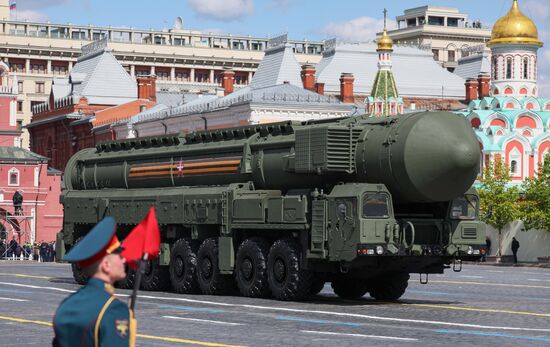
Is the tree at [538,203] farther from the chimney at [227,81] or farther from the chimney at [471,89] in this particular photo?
the chimney at [471,89]

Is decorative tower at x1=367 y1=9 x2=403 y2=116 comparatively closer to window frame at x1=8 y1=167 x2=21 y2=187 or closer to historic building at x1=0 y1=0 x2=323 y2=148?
window frame at x1=8 y1=167 x2=21 y2=187

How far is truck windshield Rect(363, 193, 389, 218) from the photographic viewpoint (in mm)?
27156

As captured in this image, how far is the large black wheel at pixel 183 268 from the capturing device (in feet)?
105

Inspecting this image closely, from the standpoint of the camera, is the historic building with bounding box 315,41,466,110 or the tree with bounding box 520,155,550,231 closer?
the tree with bounding box 520,155,550,231

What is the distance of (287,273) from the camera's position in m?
28.5

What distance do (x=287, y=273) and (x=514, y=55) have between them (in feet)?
257

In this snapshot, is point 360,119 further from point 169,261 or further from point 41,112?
point 41,112

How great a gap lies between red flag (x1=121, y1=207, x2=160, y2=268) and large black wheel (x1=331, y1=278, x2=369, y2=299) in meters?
22.4

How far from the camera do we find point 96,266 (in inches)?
320

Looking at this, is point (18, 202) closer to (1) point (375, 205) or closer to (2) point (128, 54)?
(1) point (375, 205)

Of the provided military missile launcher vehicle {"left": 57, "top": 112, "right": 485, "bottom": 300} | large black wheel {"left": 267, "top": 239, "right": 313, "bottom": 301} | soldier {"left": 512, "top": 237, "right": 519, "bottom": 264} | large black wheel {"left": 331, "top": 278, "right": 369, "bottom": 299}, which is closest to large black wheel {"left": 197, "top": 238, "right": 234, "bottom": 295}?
military missile launcher vehicle {"left": 57, "top": 112, "right": 485, "bottom": 300}

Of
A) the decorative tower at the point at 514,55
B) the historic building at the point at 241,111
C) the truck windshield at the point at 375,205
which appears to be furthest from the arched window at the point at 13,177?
the truck windshield at the point at 375,205

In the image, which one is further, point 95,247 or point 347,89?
point 347,89

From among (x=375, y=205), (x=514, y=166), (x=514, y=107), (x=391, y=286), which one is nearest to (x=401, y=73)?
(x=514, y=107)
